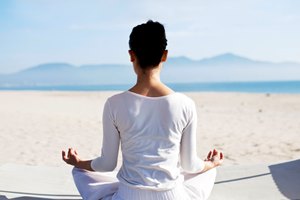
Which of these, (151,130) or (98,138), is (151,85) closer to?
(151,130)

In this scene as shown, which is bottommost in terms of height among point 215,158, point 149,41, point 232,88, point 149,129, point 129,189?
point 232,88

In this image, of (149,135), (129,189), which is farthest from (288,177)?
(149,135)

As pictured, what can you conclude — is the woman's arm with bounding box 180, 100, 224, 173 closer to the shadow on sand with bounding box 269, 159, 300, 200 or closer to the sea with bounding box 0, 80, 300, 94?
the shadow on sand with bounding box 269, 159, 300, 200

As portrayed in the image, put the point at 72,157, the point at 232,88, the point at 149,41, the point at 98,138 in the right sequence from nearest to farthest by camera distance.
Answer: the point at 149,41 < the point at 72,157 < the point at 98,138 < the point at 232,88

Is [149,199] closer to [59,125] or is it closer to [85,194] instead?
[85,194]

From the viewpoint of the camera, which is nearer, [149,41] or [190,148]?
[149,41]

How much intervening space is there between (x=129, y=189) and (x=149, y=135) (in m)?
0.32

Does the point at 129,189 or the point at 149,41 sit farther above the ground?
the point at 149,41

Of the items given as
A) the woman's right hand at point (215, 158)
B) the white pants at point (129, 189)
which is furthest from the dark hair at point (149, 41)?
the woman's right hand at point (215, 158)

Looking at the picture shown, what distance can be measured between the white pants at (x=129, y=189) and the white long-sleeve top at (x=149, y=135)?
0.04 meters

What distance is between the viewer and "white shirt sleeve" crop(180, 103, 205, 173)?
6.93ft

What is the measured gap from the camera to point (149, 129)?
2.05 metres

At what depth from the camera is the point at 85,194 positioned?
8.36 ft

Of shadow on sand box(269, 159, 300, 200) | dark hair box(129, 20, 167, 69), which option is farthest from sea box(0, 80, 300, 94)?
dark hair box(129, 20, 167, 69)
